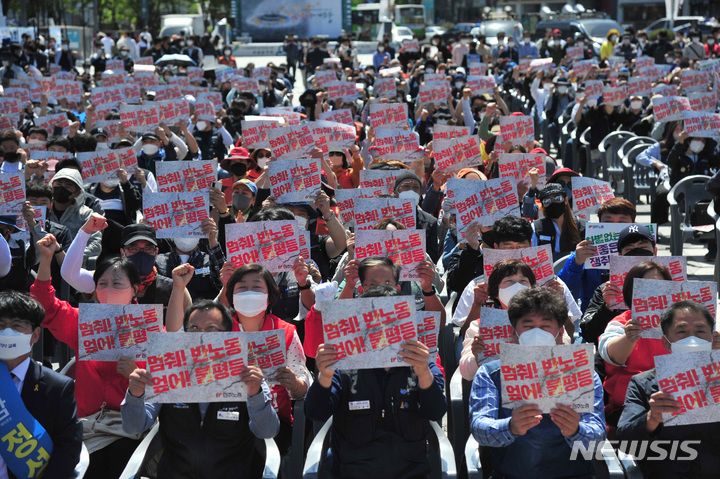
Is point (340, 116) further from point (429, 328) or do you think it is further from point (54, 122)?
point (429, 328)

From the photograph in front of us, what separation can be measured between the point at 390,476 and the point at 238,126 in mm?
12309

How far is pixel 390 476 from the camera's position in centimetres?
463

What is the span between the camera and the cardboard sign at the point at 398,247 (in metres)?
6.26

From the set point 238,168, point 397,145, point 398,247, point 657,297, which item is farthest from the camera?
point 397,145

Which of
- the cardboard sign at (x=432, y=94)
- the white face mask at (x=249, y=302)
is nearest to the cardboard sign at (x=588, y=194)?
the white face mask at (x=249, y=302)

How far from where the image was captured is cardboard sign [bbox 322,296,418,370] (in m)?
4.46

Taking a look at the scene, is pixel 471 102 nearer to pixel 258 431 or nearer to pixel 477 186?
pixel 477 186

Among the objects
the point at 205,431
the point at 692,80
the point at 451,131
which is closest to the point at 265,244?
the point at 205,431

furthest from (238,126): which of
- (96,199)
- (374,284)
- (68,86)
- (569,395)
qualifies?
(569,395)

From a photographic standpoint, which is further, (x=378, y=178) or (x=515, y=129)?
(x=515, y=129)

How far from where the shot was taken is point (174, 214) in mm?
7180

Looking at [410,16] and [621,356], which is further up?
[410,16]

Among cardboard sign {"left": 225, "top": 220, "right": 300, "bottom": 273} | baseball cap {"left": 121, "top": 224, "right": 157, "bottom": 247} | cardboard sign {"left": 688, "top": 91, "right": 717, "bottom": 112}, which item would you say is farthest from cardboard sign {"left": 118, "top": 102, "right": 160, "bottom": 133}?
cardboard sign {"left": 688, "top": 91, "right": 717, "bottom": 112}

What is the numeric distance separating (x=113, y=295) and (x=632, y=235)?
3016 mm
